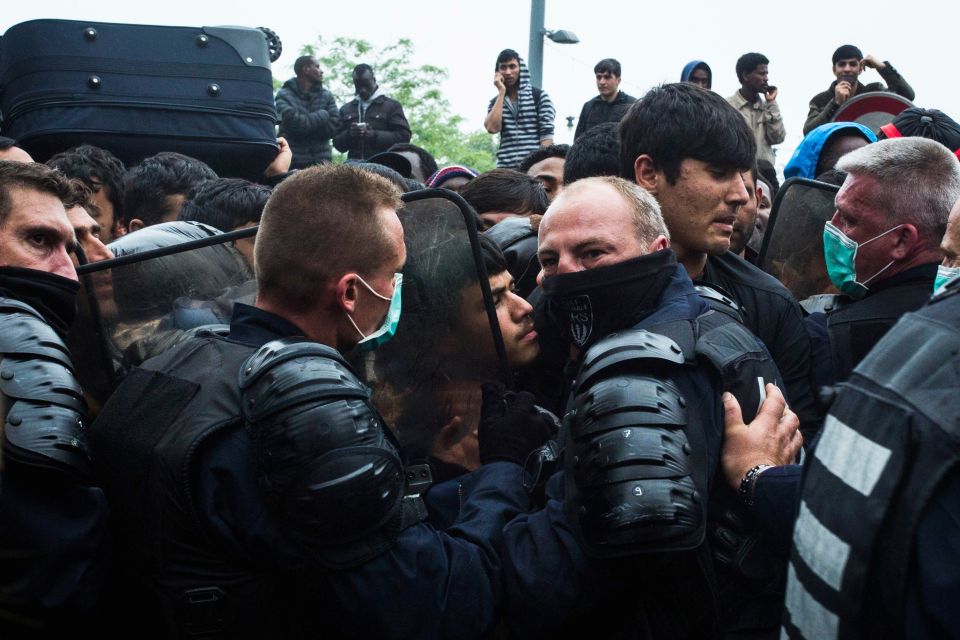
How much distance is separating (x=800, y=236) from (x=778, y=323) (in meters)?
0.83

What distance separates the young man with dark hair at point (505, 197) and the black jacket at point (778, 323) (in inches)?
63.9

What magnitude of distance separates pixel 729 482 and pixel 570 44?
417 inches

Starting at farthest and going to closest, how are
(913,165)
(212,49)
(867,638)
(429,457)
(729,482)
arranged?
1. (212,49)
2. (913,165)
3. (429,457)
4. (729,482)
5. (867,638)

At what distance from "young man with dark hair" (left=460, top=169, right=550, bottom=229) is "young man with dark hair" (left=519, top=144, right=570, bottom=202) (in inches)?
49.3

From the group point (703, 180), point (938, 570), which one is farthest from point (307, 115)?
point (938, 570)

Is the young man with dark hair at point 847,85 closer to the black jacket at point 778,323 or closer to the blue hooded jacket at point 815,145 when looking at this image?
the blue hooded jacket at point 815,145

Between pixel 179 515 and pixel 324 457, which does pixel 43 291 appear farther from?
pixel 324 457

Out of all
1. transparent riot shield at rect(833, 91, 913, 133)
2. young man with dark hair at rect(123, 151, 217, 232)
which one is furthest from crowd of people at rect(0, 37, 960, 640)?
transparent riot shield at rect(833, 91, 913, 133)

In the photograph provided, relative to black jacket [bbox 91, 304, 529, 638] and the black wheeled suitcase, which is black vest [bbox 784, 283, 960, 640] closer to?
black jacket [bbox 91, 304, 529, 638]

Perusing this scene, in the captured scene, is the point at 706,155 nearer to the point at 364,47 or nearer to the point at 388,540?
the point at 388,540

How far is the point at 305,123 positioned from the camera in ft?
30.8

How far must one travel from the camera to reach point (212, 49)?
5.35 m

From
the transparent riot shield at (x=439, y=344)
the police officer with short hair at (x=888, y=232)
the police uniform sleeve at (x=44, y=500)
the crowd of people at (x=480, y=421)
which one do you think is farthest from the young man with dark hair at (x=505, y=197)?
the police uniform sleeve at (x=44, y=500)

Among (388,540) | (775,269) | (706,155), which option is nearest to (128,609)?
(388,540)
